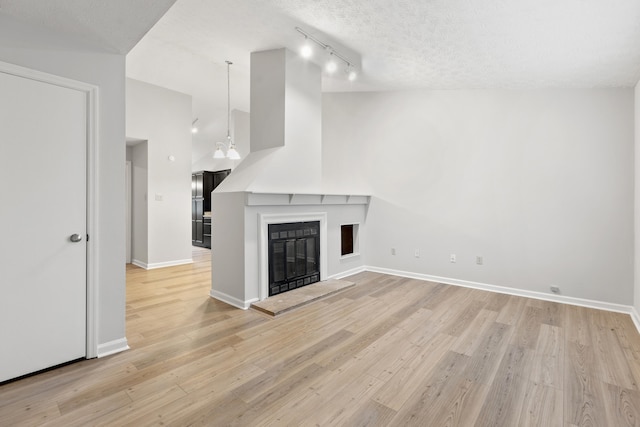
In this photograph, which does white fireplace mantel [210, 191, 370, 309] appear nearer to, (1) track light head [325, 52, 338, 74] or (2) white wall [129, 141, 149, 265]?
(1) track light head [325, 52, 338, 74]

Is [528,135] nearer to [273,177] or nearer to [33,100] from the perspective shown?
[273,177]

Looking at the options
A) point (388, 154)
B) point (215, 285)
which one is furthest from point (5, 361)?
point (388, 154)

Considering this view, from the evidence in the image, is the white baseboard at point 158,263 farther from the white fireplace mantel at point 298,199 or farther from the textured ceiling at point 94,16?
the textured ceiling at point 94,16

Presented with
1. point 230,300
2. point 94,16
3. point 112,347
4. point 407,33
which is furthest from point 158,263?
point 407,33

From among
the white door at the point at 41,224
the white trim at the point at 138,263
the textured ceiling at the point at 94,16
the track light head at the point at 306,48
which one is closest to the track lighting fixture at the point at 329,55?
the track light head at the point at 306,48

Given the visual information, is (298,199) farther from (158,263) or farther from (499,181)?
(158,263)

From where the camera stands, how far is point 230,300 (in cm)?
363

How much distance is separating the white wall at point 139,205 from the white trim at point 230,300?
2343 millimetres

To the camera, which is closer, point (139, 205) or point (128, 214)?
point (139, 205)

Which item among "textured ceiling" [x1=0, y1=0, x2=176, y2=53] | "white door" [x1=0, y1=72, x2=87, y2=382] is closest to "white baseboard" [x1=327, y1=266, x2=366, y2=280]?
"white door" [x1=0, y1=72, x2=87, y2=382]

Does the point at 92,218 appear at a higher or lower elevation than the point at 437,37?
lower

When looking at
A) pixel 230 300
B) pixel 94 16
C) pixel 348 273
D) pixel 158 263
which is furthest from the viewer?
pixel 158 263

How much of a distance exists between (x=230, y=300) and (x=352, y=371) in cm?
193

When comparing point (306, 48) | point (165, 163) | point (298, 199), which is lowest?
point (298, 199)
